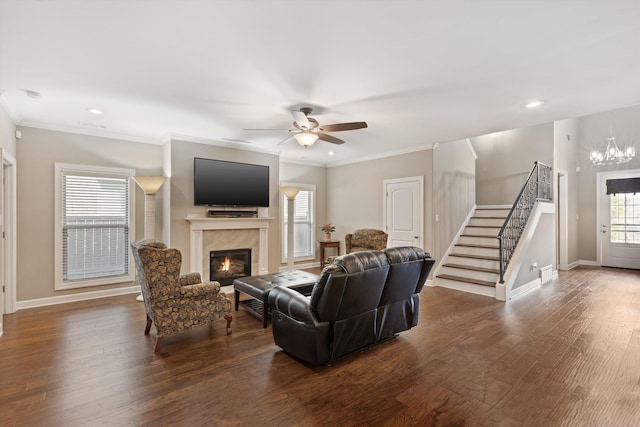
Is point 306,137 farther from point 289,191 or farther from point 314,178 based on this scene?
point 314,178

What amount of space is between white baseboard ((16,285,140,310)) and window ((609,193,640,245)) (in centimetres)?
1106

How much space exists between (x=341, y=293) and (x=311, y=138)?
2108 millimetres

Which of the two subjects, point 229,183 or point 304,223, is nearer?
point 229,183

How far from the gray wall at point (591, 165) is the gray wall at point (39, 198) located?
1127cm

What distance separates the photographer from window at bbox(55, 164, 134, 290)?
4.79 metres

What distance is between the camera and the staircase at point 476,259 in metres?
5.53

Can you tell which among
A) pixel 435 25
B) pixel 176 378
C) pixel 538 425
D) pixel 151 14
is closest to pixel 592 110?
pixel 435 25

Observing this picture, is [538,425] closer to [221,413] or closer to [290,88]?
[221,413]

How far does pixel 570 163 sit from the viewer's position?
7988mm

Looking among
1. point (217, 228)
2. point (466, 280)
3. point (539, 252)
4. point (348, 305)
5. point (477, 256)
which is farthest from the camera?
point (477, 256)

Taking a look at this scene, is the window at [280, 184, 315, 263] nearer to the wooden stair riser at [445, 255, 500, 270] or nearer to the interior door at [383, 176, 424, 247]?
the interior door at [383, 176, 424, 247]

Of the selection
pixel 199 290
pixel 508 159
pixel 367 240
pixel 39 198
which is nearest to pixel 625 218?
pixel 508 159

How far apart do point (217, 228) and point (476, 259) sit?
16.0 ft

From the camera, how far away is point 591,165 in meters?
8.26
